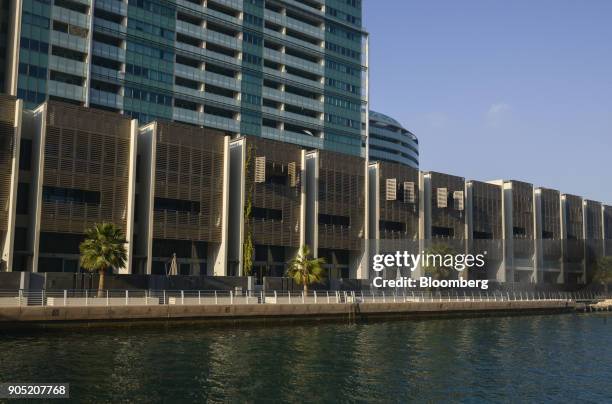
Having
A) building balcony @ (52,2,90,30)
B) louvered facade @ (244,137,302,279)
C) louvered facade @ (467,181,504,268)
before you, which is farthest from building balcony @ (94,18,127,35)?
louvered facade @ (467,181,504,268)

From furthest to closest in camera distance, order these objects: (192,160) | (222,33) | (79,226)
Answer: (222,33) < (192,160) < (79,226)

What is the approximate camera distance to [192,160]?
78.9m

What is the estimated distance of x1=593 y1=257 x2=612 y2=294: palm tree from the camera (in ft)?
401

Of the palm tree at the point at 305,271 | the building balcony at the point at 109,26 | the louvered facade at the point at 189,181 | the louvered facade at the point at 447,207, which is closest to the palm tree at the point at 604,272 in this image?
the louvered facade at the point at 447,207

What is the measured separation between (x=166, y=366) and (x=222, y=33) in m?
98.0

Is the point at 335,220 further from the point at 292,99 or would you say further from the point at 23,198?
the point at 292,99

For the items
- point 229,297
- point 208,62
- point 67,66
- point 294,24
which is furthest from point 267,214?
point 294,24

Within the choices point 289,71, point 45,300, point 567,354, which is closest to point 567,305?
point 567,354

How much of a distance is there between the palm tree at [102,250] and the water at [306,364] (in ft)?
29.6

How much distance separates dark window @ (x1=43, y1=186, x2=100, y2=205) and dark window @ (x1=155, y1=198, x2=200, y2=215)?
287 inches

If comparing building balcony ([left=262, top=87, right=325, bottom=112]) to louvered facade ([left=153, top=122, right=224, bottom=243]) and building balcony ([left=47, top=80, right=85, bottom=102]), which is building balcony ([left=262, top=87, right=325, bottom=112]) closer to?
building balcony ([left=47, top=80, right=85, bottom=102])

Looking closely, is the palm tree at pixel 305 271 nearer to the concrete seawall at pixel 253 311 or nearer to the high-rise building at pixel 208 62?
the concrete seawall at pixel 253 311

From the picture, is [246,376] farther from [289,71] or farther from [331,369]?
[289,71]

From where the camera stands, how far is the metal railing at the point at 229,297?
5556 cm
